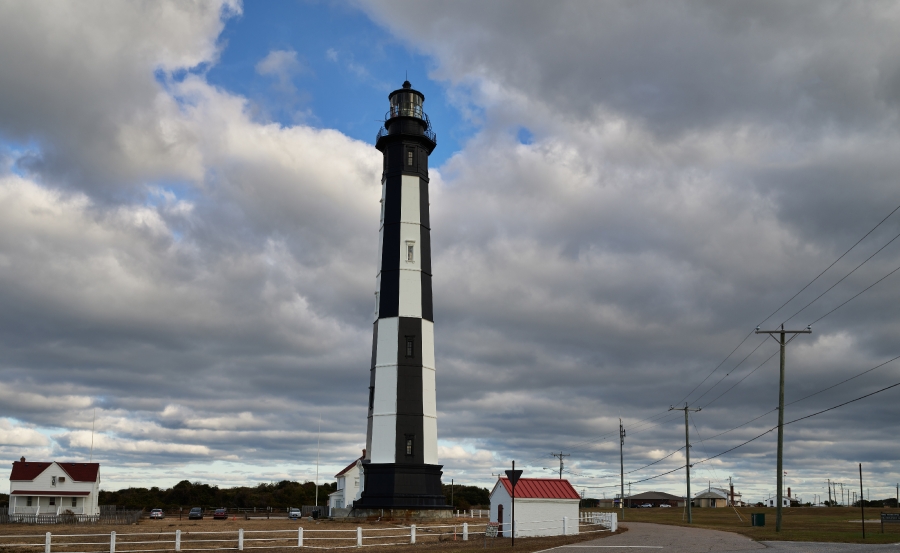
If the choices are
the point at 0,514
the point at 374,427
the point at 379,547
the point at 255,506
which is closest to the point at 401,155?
the point at 374,427

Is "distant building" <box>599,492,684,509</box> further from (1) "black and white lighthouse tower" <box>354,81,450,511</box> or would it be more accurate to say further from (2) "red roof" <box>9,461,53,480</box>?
(1) "black and white lighthouse tower" <box>354,81,450,511</box>

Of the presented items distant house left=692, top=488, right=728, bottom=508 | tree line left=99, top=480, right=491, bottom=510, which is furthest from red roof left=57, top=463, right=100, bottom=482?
distant house left=692, top=488, right=728, bottom=508

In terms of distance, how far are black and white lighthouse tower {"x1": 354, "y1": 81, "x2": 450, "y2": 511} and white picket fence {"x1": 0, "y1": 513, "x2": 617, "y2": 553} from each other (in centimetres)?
516

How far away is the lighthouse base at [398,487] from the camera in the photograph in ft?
156

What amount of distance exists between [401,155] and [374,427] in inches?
721

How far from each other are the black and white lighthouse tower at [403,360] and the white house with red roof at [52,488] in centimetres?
3453

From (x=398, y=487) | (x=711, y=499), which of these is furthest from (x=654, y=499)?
(x=398, y=487)

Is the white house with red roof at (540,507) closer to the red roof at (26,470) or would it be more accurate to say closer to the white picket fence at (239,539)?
the white picket fence at (239,539)

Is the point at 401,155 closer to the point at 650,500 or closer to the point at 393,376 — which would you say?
the point at 393,376

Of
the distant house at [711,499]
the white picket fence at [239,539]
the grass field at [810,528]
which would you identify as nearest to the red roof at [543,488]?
the white picket fence at [239,539]

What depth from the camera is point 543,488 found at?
44062mm

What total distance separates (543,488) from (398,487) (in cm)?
911

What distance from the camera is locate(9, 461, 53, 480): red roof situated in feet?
226

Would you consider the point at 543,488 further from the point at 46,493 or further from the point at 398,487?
the point at 46,493
